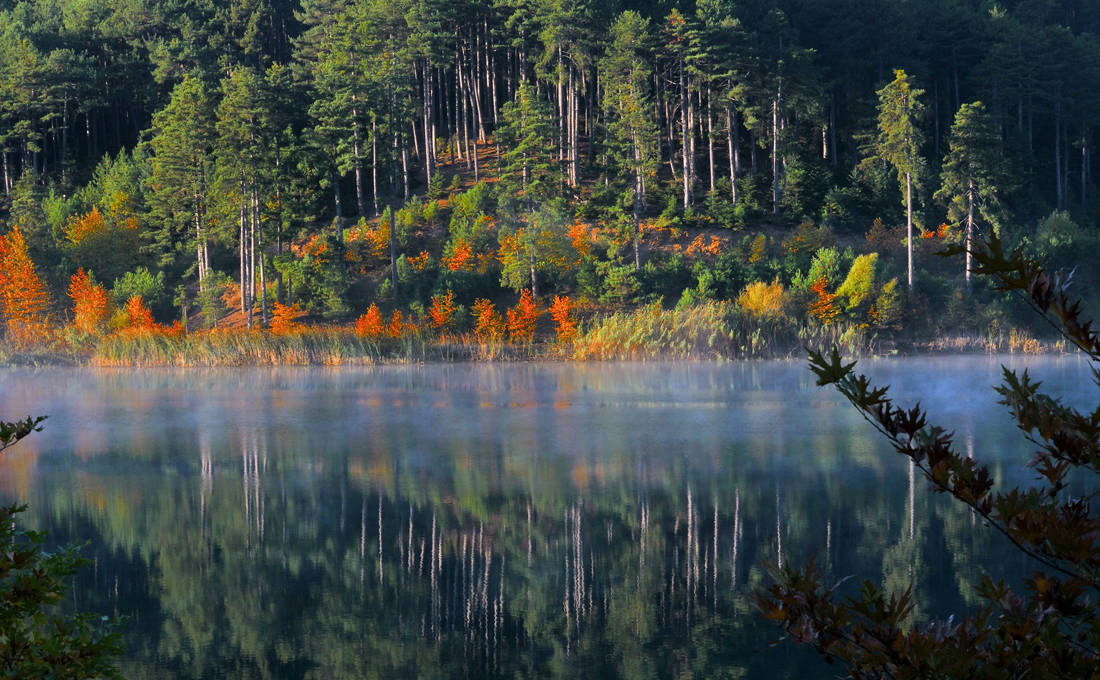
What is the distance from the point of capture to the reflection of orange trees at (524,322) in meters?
44.0

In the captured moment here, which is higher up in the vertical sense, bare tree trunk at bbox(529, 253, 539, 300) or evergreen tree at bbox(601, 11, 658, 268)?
evergreen tree at bbox(601, 11, 658, 268)

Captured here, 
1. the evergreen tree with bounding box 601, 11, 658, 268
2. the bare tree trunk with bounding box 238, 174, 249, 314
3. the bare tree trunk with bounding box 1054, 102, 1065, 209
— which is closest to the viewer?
the bare tree trunk with bounding box 238, 174, 249, 314

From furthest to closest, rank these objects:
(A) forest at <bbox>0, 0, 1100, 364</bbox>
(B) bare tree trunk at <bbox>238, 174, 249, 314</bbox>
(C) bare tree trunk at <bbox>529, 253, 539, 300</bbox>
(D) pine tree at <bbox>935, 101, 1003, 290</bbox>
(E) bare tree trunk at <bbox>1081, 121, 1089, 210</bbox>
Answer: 1. (E) bare tree trunk at <bbox>1081, 121, 1089, 210</bbox>
2. (D) pine tree at <bbox>935, 101, 1003, 290</bbox>
3. (B) bare tree trunk at <bbox>238, 174, 249, 314</bbox>
4. (C) bare tree trunk at <bbox>529, 253, 539, 300</bbox>
5. (A) forest at <bbox>0, 0, 1100, 364</bbox>

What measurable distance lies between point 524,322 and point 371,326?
237 inches

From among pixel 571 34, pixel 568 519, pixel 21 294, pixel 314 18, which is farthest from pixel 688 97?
pixel 568 519

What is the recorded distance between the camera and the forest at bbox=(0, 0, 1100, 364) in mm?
44125

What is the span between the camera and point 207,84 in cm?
5750

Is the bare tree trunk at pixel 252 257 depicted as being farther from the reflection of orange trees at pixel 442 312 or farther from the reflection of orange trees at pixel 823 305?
the reflection of orange trees at pixel 823 305

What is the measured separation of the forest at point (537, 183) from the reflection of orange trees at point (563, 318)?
11 cm

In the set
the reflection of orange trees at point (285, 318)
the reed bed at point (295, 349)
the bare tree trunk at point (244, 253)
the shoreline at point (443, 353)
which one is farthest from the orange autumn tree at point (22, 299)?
the reflection of orange trees at point (285, 318)

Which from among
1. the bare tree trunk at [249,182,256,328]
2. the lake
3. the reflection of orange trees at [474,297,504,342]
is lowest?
the lake

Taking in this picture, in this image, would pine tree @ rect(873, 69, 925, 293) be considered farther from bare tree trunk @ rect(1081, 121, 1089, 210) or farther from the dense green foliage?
the dense green foliage

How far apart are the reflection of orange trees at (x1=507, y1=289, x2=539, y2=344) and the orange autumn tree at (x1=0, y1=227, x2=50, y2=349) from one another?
19.6 metres

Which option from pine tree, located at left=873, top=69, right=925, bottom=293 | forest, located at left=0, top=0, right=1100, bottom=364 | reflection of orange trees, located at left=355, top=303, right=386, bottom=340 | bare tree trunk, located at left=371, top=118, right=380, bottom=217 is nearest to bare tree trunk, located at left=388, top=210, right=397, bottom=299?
forest, located at left=0, top=0, right=1100, bottom=364
